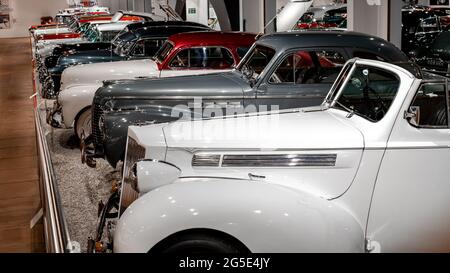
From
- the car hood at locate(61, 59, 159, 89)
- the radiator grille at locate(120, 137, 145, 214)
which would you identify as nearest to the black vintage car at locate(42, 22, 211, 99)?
the car hood at locate(61, 59, 159, 89)

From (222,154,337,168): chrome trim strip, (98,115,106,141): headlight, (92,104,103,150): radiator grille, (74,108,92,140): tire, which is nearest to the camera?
(222,154,337,168): chrome trim strip

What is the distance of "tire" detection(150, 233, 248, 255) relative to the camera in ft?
12.2

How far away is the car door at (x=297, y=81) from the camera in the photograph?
7102 mm

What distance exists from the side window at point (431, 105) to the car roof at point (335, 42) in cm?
276

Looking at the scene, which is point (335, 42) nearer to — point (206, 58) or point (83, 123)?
point (206, 58)

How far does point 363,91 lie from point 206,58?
182 inches

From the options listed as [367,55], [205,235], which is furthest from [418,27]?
[205,235]

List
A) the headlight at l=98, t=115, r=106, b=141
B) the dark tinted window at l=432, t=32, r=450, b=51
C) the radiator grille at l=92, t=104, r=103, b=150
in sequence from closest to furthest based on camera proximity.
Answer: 1. the headlight at l=98, t=115, r=106, b=141
2. the radiator grille at l=92, t=104, r=103, b=150
3. the dark tinted window at l=432, t=32, r=450, b=51

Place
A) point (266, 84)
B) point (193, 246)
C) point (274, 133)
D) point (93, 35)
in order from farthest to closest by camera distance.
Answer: point (93, 35) → point (266, 84) → point (274, 133) → point (193, 246)

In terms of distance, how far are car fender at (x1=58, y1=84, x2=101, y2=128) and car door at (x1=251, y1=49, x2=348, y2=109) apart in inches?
116

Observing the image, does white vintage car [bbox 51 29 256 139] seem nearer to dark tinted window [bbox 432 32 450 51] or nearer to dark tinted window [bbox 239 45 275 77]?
dark tinted window [bbox 239 45 275 77]

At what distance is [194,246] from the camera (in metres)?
3.71
